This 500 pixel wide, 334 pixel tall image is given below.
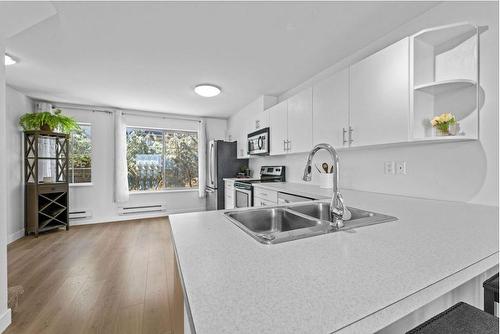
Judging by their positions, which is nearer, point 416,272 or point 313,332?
point 313,332

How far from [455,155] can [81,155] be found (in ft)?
18.0

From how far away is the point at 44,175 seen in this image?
367 centimetres

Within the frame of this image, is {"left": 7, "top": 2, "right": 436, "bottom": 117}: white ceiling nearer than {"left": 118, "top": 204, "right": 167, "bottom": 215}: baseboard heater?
Yes

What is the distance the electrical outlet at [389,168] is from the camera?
6.28 feet

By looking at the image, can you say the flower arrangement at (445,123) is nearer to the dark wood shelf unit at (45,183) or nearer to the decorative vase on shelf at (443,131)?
the decorative vase on shelf at (443,131)

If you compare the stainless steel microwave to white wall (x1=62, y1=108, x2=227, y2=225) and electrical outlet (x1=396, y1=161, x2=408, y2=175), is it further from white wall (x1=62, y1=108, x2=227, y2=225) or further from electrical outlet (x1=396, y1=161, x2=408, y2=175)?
white wall (x1=62, y1=108, x2=227, y2=225)

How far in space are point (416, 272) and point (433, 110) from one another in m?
1.57

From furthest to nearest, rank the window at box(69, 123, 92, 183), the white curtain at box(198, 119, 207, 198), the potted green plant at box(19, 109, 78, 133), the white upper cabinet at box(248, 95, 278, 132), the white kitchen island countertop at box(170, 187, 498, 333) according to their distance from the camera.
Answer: the white curtain at box(198, 119, 207, 198) < the window at box(69, 123, 92, 183) < the white upper cabinet at box(248, 95, 278, 132) < the potted green plant at box(19, 109, 78, 133) < the white kitchen island countertop at box(170, 187, 498, 333)

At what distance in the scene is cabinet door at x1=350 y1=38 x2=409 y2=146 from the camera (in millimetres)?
1550

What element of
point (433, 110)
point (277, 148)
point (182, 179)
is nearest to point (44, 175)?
point (182, 179)

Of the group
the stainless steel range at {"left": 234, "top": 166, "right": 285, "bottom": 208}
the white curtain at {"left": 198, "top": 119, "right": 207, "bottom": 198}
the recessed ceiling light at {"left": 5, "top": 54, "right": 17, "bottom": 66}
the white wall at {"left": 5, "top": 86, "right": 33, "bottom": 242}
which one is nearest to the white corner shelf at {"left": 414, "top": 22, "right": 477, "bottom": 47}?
the stainless steel range at {"left": 234, "top": 166, "right": 285, "bottom": 208}

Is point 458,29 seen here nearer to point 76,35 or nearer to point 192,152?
point 76,35

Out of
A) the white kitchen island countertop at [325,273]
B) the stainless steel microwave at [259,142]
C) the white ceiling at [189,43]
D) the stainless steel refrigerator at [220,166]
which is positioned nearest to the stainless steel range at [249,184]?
the stainless steel microwave at [259,142]

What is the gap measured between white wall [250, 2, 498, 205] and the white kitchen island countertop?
620mm
